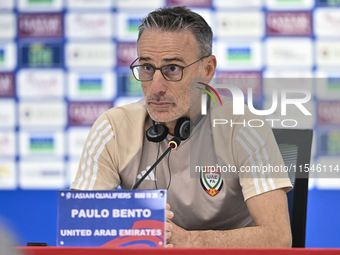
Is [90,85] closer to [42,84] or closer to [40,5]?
[42,84]

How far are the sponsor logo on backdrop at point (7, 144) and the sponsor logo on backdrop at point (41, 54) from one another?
61 cm

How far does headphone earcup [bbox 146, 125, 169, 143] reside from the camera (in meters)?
1.26

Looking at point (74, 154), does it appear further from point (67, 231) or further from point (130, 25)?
point (67, 231)

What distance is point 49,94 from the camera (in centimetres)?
321

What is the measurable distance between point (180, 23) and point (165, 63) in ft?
0.50

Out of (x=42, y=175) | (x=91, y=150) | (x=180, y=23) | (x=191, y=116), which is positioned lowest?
(x=42, y=175)

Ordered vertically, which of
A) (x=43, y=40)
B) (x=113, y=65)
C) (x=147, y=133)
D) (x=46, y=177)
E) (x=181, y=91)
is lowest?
(x=46, y=177)

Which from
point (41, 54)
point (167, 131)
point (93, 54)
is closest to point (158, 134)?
point (167, 131)

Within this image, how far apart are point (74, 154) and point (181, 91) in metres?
2.10

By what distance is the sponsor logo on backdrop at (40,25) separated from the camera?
3.21m

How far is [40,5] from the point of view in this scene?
3.24 metres

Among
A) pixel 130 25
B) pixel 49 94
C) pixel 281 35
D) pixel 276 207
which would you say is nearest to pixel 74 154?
pixel 49 94

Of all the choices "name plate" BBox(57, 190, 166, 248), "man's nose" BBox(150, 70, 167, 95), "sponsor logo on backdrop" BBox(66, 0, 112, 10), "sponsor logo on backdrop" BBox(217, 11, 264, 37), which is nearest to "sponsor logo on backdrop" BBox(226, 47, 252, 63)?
"sponsor logo on backdrop" BBox(217, 11, 264, 37)
